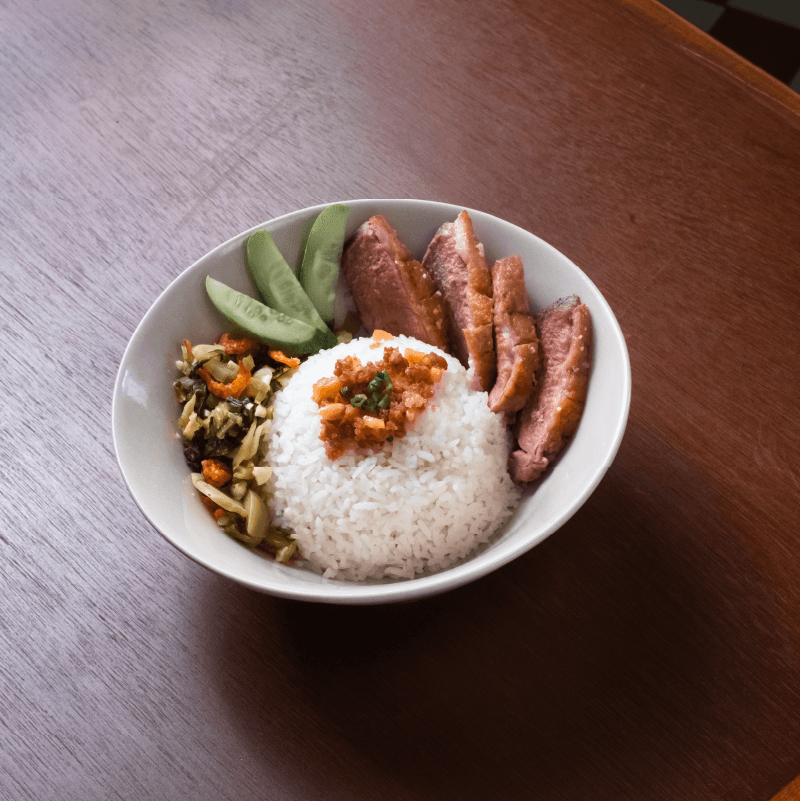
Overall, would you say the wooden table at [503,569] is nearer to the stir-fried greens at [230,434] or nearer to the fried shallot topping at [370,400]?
the stir-fried greens at [230,434]

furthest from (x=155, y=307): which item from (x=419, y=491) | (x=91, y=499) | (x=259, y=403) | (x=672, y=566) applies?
(x=672, y=566)

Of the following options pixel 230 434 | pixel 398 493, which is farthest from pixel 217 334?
pixel 398 493

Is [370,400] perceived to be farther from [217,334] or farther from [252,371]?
[217,334]

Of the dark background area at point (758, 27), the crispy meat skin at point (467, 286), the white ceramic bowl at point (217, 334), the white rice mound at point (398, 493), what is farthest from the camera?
the dark background area at point (758, 27)

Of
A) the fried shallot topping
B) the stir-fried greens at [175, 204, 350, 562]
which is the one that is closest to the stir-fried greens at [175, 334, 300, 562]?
the stir-fried greens at [175, 204, 350, 562]

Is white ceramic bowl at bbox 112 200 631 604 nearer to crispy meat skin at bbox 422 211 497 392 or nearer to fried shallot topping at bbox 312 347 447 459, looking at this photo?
crispy meat skin at bbox 422 211 497 392

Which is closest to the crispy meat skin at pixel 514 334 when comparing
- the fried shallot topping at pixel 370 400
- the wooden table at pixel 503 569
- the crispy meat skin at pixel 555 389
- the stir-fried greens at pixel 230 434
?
the crispy meat skin at pixel 555 389
